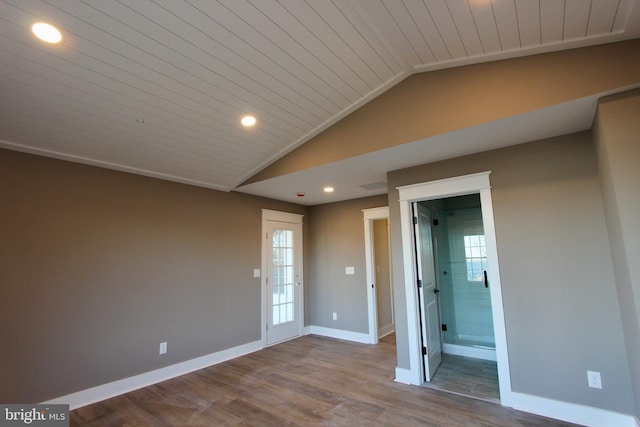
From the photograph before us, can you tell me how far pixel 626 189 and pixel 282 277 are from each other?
455 cm

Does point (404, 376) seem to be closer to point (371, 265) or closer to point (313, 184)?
point (371, 265)

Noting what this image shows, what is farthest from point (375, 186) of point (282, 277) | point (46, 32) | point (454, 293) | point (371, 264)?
point (46, 32)

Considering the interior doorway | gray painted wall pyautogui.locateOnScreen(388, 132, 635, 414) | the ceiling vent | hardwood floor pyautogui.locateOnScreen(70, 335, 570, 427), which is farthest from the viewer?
the ceiling vent

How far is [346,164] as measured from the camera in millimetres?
Answer: 3467

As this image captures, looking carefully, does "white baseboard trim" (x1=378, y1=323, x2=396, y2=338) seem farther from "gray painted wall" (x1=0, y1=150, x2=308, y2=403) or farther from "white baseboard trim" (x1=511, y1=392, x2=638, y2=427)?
"white baseboard trim" (x1=511, y1=392, x2=638, y2=427)

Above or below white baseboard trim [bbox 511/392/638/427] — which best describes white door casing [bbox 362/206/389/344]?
above

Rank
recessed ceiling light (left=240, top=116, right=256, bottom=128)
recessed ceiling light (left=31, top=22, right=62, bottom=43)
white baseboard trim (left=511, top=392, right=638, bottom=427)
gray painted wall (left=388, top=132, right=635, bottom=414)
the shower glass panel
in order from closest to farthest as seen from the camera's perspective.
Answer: recessed ceiling light (left=31, top=22, right=62, bottom=43) → white baseboard trim (left=511, top=392, right=638, bottom=427) → gray painted wall (left=388, top=132, right=635, bottom=414) → recessed ceiling light (left=240, top=116, right=256, bottom=128) → the shower glass panel

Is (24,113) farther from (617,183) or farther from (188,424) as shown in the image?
(617,183)

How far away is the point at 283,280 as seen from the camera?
5.41 meters

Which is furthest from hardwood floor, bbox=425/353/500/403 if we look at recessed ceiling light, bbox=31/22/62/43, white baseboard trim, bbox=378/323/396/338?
recessed ceiling light, bbox=31/22/62/43

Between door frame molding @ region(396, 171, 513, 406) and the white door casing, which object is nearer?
door frame molding @ region(396, 171, 513, 406)

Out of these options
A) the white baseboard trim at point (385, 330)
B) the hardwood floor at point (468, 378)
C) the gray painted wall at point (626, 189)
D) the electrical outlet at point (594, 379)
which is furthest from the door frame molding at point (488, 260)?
the white baseboard trim at point (385, 330)

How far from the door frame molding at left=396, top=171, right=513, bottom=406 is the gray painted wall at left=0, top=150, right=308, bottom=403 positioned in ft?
8.42

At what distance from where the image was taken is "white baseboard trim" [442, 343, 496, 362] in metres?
4.16
